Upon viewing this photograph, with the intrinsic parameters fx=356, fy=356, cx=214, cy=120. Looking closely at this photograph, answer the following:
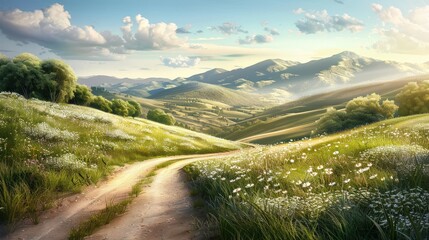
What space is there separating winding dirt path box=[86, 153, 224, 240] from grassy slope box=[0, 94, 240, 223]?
3.44 meters

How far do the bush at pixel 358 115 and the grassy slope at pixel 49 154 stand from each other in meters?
44.9

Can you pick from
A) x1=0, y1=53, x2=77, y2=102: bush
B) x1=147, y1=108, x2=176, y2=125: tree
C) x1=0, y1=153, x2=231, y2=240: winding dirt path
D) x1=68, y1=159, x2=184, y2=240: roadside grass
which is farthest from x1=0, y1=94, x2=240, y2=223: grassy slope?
x1=147, y1=108, x2=176, y2=125: tree

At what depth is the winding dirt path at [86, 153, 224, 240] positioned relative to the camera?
11.1m

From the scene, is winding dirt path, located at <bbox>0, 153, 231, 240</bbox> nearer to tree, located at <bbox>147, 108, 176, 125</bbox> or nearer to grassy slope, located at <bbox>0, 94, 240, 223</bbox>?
grassy slope, located at <bbox>0, 94, 240, 223</bbox>

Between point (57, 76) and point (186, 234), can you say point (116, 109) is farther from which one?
point (186, 234)

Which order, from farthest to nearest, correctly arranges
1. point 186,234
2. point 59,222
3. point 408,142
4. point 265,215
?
point 408,142
point 59,222
point 186,234
point 265,215

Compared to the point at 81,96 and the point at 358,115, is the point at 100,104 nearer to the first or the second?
the point at 81,96

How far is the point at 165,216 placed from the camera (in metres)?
13.3

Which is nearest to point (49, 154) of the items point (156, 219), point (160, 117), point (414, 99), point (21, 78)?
point (156, 219)

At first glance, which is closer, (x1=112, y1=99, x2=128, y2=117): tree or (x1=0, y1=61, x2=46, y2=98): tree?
(x1=0, y1=61, x2=46, y2=98): tree

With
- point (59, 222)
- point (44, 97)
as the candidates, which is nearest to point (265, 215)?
point (59, 222)

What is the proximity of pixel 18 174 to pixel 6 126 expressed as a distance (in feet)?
39.9

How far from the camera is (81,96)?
322 feet

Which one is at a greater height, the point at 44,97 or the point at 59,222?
the point at 44,97
